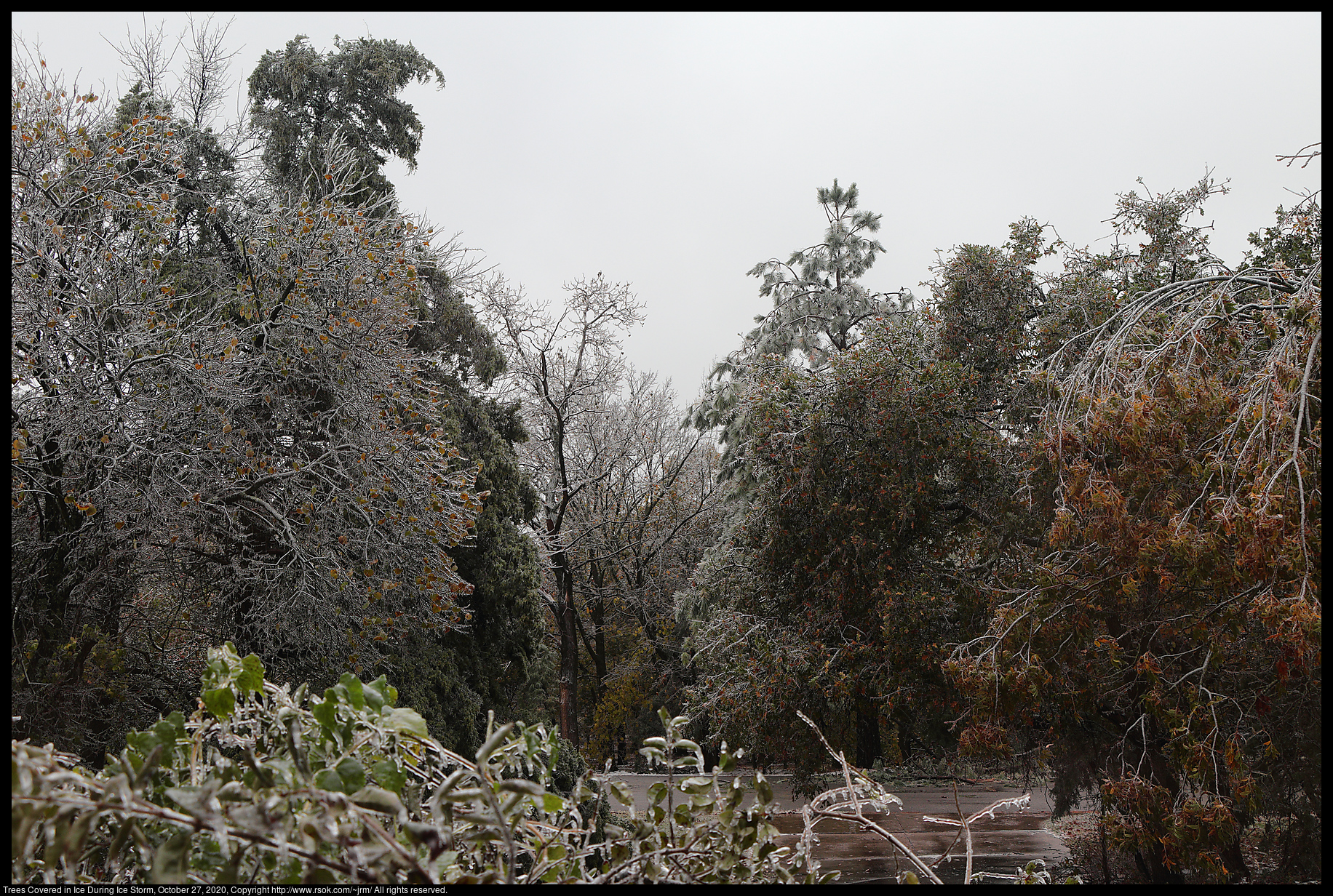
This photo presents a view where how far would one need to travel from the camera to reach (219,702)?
3.70 feet

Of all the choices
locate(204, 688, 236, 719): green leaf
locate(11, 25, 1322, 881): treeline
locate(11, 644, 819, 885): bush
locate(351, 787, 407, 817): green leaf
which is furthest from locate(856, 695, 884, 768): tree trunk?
locate(351, 787, 407, 817): green leaf

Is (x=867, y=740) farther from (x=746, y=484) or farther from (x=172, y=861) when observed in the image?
(x=172, y=861)

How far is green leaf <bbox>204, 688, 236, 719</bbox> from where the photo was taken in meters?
1.12

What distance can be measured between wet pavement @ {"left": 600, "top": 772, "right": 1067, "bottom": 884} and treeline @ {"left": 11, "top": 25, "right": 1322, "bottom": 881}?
1.05 metres

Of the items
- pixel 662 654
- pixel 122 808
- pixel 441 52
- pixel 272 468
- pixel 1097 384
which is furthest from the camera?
pixel 662 654

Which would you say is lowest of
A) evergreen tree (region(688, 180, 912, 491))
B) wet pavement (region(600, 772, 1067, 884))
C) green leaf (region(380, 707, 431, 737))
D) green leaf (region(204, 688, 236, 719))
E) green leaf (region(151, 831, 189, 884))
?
wet pavement (region(600, 772, 1067, 884))

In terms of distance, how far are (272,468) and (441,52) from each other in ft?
25.3

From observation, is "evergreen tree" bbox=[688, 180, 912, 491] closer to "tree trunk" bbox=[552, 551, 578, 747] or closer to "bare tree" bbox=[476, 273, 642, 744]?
"bare tree" bbox=[476, 273, 642, 744]

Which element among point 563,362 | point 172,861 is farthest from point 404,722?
point 563,362

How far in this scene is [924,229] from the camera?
15.2 meters

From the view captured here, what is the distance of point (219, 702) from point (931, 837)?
1092 cm

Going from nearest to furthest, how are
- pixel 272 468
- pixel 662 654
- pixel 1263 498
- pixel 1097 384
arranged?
pixel 1263 498 < pixel 1097 384 < pixel 272 468 < pixel 662 654
